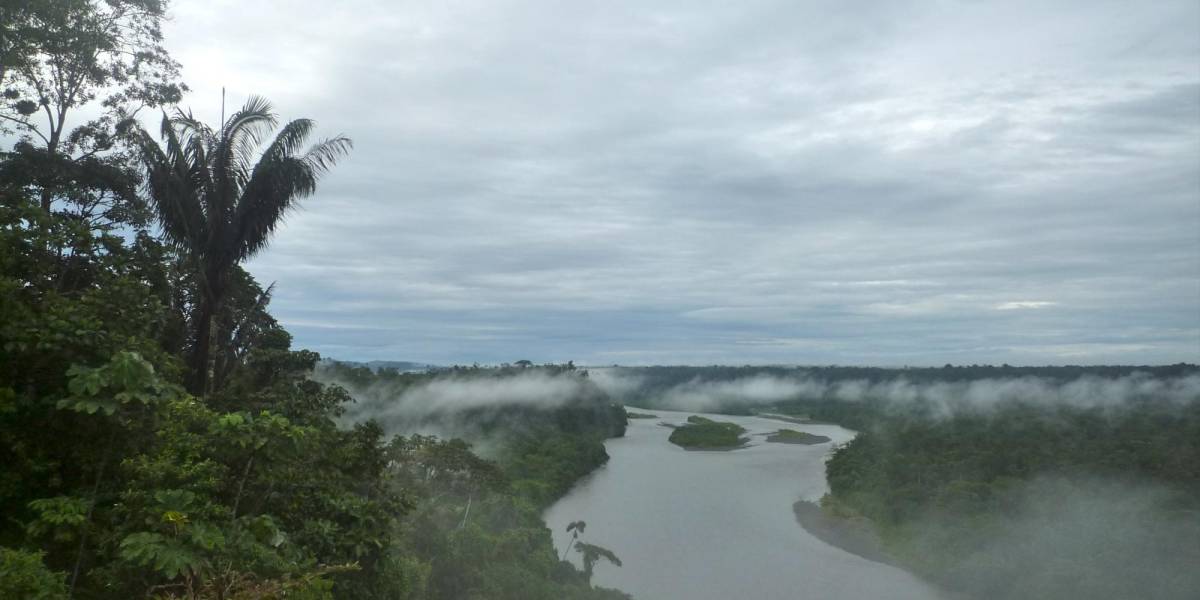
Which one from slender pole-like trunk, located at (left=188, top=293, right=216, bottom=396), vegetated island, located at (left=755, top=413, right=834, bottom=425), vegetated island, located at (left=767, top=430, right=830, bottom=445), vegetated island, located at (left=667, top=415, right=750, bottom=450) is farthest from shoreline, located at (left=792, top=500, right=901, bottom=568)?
vegetated island, located at (left=755, top=413, right=834, bottom=425)

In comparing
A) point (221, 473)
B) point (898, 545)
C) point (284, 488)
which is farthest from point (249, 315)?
point (898, 545)

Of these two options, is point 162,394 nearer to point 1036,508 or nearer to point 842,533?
point 842,533

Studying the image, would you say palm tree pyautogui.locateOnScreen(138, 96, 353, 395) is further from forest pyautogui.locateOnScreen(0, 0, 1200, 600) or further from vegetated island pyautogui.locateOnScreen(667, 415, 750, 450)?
vegetated island pyautogui.locateOnScreen(667, 415, 750, 450)

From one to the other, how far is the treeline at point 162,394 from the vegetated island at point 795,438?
176 ft

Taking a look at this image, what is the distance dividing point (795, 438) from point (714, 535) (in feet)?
132

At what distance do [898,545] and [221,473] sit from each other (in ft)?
93.2

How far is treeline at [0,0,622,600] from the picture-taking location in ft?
17.1

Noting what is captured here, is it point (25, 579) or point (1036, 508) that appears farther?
point (1036, 508)

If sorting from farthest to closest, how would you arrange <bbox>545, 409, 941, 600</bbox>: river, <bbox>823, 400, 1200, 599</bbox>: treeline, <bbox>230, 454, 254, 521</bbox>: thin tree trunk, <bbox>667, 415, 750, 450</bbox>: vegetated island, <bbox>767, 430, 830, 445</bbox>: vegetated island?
<bbox>767, 430, 830, 445</bbox>: vegetated island, <bbox>667, 415, 750, 450</bbox>: vegetated island, <bbox>545, 409, 941, 600</bbox>: river, <bbox>823, 400, 1200, 599</bbox>: treeline, <bbox>230, 454, 254, 521</bbox>: thin tree trunk

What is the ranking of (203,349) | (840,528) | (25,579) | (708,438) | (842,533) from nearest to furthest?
(25,579)
(203,349)
(842,533)
(840,528)
(708,438)

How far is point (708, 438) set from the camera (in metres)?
63.8

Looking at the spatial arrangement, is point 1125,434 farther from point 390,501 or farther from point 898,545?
point 390,501

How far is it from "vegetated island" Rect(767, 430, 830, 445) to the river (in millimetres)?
14396

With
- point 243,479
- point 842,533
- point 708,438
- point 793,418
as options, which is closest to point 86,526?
point 243,479
